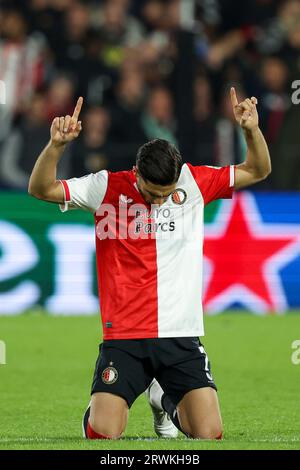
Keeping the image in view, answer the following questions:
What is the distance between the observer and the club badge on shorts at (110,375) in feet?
23.0

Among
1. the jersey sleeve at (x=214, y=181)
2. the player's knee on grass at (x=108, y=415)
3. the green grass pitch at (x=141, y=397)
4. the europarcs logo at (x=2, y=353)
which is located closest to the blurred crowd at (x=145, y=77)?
the green grass pitch at (x=141, y=397)

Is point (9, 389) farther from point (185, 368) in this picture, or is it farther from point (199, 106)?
point (199, 106)

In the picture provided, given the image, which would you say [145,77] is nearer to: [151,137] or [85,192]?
[151,137]

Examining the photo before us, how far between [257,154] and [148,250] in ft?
2.59

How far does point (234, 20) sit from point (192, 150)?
260 cm

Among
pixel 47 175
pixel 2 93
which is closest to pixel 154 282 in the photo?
pixel 47 175

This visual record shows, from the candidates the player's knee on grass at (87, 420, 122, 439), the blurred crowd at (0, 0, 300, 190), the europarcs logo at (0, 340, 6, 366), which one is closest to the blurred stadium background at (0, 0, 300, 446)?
the blurred crowd at (0, 0, 300, 190)

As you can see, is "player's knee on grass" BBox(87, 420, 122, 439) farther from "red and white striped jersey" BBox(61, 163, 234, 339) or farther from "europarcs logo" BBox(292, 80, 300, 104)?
"europarcs logo" BBox(292, 80, 300, 104)

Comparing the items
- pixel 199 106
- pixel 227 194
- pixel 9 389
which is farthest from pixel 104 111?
pixel 227 194

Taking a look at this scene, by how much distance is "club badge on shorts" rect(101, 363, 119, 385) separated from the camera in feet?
23.0

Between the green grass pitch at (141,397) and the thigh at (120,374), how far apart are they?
0.86ft

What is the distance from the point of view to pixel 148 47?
14.8 metres

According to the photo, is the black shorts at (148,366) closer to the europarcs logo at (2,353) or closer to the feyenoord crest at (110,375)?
the feyenoord crest at (110,375)
